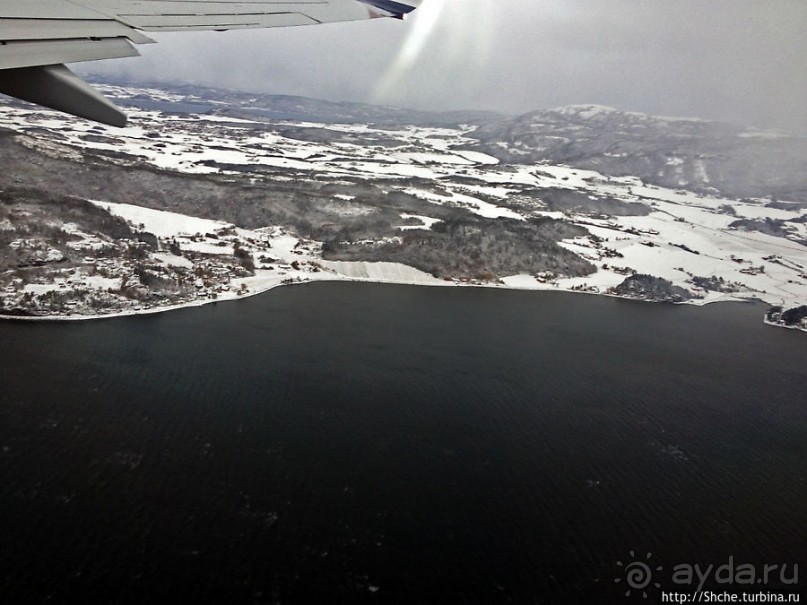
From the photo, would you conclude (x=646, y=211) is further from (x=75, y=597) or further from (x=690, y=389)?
(x=75, y=597)

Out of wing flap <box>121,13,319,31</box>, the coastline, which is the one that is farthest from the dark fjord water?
wing flap <box>121,13,319,31</box>

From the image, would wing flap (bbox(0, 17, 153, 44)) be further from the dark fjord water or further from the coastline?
the coastline

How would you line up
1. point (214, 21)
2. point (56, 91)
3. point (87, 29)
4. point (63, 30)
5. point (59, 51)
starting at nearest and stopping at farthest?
1. point (56, 91)
2. point (59, 51)
3. point (63, 30)
4. point (87, 29)
5. point (214, 21)

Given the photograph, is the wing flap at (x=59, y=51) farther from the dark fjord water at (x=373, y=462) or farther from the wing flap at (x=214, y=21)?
the dark fjord water at (x=373, y=462)

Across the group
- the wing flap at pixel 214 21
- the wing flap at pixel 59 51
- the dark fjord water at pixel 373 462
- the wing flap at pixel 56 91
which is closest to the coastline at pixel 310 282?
the dark fjord water at pixel 373 462

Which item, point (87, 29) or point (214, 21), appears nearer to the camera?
point (87, 29)

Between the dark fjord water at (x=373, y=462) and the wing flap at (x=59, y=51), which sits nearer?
the wing flap at (x=59, y=51)

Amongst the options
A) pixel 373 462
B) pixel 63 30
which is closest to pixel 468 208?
pixel 373 462

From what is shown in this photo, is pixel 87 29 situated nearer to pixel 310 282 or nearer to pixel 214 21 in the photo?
pixel 214 21
